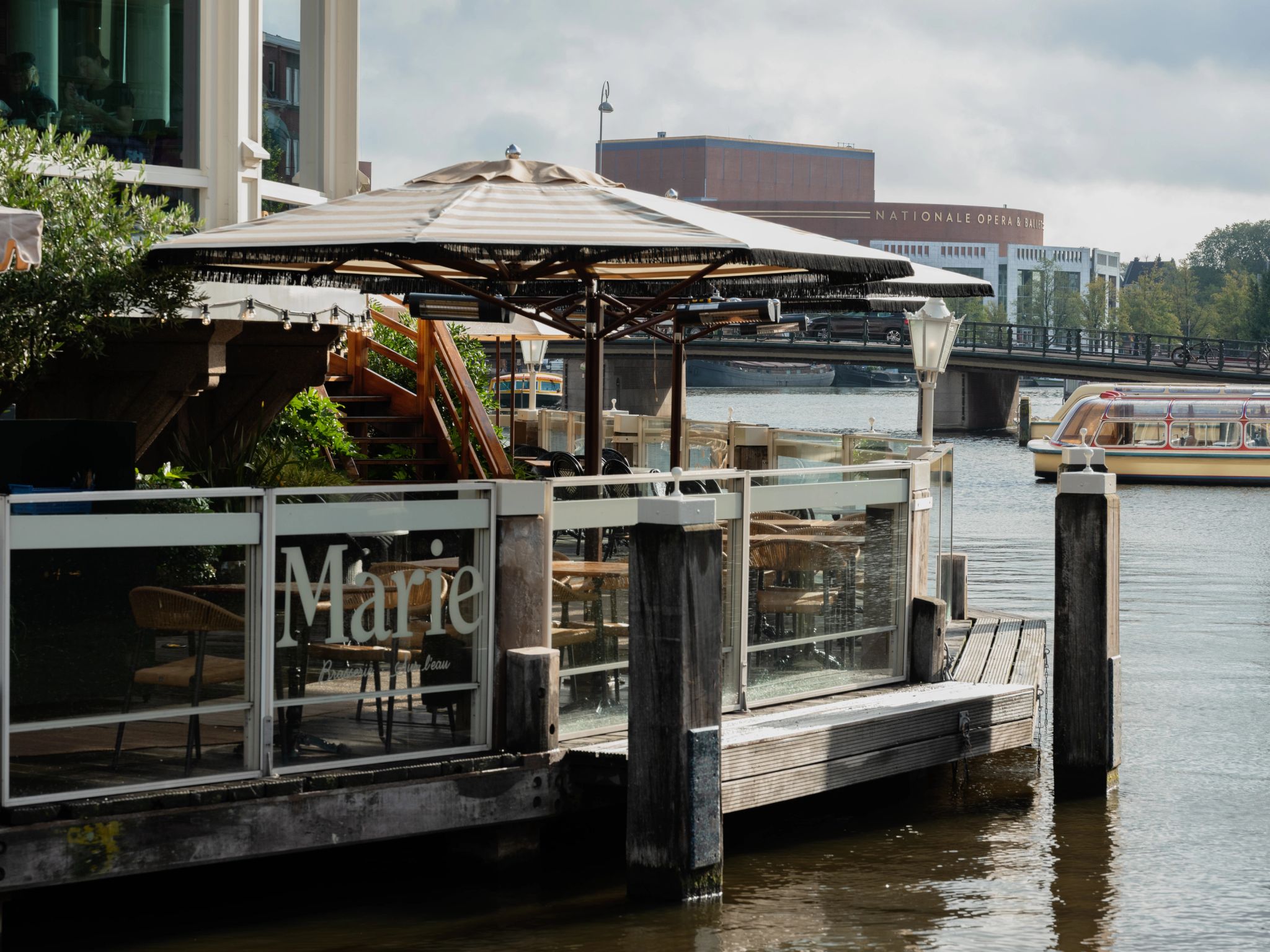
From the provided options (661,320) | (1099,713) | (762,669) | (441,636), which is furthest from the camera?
(661,320)

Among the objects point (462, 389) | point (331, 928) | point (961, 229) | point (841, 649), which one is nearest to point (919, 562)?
→ point (841, 649)

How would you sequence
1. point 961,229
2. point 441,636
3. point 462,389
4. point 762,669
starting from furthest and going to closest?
point 961,229
point 462,389
point 762,669
point 441,636

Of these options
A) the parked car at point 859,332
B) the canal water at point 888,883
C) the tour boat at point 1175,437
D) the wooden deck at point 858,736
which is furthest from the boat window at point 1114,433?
the wooden deck at point 858,736

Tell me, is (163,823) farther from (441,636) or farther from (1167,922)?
Answer: (1167,922)

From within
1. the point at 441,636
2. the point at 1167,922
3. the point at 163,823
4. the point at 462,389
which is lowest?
the point at 1167,922

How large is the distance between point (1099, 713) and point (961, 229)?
480ft

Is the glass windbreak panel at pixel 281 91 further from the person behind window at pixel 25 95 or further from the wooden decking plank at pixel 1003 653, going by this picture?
the wooden decking plank at pixel 1003 653

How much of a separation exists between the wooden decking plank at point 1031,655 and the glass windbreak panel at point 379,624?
4343mm

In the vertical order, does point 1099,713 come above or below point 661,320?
below

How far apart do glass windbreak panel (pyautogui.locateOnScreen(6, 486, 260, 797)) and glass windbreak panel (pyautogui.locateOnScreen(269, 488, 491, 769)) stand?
8.0 inches

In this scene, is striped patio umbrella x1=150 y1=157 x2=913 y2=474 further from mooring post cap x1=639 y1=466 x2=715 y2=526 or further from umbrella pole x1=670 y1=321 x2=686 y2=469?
umbrella pole x1=670 y1=321 x2=686 y2=469

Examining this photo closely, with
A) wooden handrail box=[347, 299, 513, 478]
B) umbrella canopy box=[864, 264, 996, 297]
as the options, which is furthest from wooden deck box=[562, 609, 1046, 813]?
wooden handrail box=[347, 299, 513, 478]

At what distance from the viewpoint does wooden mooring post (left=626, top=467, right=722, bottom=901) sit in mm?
7160

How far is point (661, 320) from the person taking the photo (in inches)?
470
